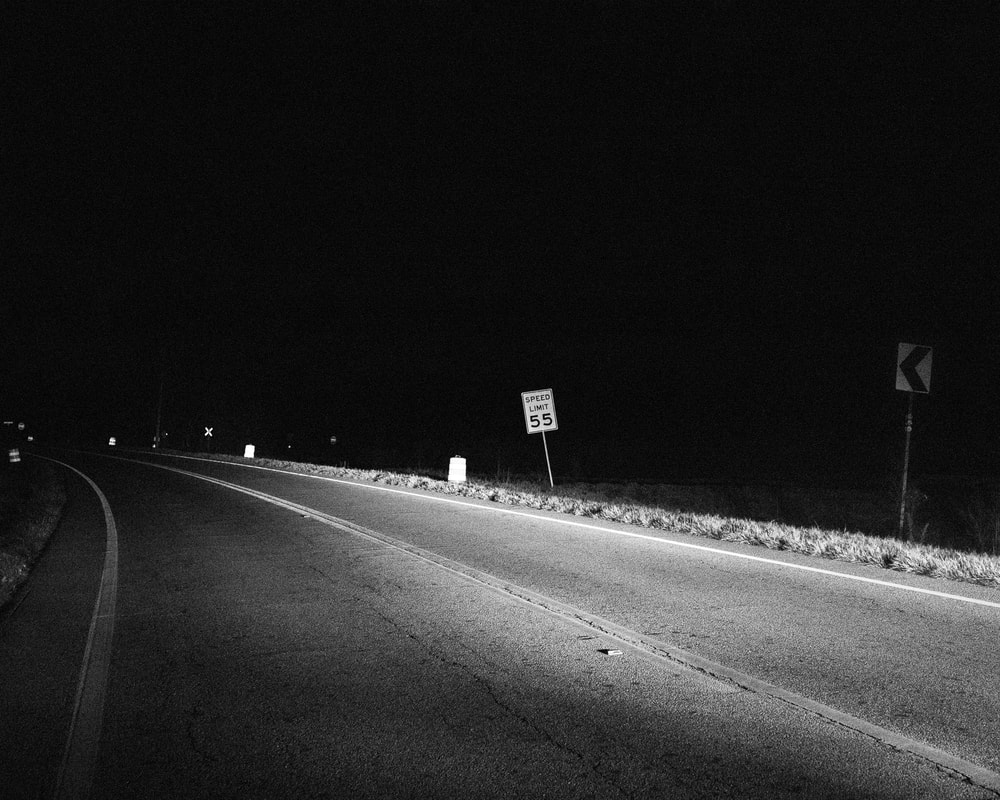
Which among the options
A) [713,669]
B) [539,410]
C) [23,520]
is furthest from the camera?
[539,410]

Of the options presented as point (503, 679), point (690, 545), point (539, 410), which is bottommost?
point (503, 679)

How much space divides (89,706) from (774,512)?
103ft

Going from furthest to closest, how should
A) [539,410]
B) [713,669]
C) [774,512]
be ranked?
1. [774,512]
2. [539,410]
3. [713,669]

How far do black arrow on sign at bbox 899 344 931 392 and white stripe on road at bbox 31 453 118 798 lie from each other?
35.3 feet

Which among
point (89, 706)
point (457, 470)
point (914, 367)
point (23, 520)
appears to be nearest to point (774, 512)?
point (457, 470)

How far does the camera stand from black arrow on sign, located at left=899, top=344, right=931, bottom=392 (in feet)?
34.0

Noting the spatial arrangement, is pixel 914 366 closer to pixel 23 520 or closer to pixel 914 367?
pixel 914 367

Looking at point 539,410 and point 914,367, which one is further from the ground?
point 914,367

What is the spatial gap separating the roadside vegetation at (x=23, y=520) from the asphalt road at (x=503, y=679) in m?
0.48

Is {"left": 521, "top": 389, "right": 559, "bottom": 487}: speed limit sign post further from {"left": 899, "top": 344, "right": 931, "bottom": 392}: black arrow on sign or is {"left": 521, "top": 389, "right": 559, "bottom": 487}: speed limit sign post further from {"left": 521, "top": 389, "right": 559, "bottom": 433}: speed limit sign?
{"left": 899, "top": 344, "right": 931, "bottom": 392}: black arrow on sign

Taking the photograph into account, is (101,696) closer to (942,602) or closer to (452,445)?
(942,602)

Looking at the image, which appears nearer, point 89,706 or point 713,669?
point 89,706

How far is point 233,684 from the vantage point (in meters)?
4.27

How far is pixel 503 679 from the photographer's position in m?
4.25
